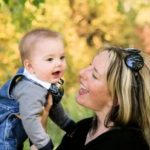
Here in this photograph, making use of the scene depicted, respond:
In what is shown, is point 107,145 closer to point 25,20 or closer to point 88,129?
point 88,129

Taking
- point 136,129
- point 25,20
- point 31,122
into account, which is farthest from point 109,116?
point 25,20

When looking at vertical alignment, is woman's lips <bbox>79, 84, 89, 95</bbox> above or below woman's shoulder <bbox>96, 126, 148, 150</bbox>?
above

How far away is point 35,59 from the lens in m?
3.62

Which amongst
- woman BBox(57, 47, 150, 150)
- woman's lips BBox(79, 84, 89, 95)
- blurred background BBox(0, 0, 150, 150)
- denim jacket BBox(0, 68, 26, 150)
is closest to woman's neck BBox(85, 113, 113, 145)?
woman BBox(57, 47, 150, 150)

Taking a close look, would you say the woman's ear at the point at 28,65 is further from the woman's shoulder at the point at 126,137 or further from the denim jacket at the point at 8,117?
the woman's shoulder at the point at 126,137

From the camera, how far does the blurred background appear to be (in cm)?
700

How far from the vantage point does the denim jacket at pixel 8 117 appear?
3600 millimetres

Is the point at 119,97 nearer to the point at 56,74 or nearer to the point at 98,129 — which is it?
the point at 98,129

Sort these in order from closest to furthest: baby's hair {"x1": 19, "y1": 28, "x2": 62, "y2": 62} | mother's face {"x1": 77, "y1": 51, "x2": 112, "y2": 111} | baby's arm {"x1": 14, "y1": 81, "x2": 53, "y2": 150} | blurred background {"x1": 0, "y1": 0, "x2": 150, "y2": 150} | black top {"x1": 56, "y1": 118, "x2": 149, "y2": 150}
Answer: black top {"x1": 56, "y1": 118, "x2": 149, "y2": 150}
mother's face {"x1": 77, "y1": 51, "x2": 112, "y2": 111}
baby's arm {"x1": 14, "y1": 81, "x2": 53, "y2": 150}
baby's hair {"x1": 19, "y1": 28, "x2": 62, "y2": 62}
blurred background {"x1": 0, "y1": 0, "x2": 150, "y2": 150}

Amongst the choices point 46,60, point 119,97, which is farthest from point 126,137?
point 46,60

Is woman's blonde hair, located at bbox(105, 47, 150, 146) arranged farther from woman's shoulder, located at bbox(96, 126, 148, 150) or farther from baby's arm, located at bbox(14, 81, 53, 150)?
baby's arm, located at bbox(14, 81, 53, 150)

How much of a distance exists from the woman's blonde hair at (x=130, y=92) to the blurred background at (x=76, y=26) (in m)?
3.45

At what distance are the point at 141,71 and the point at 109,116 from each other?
0.27 meters

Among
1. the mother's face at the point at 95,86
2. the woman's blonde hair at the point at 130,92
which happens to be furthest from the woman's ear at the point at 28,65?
the woman's blonde hair at the point at 130,92
